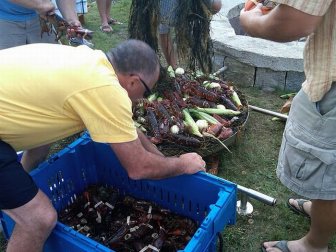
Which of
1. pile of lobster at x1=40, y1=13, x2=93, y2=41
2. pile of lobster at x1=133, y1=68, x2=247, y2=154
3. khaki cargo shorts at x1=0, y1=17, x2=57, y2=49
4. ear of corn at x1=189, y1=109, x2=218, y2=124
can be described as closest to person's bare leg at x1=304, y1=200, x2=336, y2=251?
pile of lobster at x1=133, y1=68, x2=247, y2=154

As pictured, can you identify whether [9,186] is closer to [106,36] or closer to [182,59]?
[182,59]

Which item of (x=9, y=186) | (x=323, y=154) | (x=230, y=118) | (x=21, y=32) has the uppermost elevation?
(x=21, y=32)

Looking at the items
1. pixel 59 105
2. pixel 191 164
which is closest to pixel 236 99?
pixel 191 164

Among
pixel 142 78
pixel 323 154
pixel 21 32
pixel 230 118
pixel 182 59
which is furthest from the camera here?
A: pixel 182 59

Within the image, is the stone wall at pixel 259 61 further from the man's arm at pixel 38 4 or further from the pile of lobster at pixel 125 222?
the pile of lobster at pixel 125 222

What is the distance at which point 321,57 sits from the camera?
6.11ft

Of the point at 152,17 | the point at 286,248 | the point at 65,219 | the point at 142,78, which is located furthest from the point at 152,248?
the point at 152,17

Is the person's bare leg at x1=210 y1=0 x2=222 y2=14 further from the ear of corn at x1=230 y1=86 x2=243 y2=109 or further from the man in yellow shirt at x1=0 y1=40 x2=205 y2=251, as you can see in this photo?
the man in yellow shirt at x1=0 y1=40 x2=205 y2=251

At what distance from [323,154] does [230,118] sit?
1903 mm

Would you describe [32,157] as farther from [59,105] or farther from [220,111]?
[220,111]

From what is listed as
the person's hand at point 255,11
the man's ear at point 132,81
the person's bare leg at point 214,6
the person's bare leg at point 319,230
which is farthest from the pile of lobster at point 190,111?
the person's hand at point 255,11

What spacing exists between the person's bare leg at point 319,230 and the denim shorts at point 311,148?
163mm

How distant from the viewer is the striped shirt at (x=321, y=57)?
5.82 ft

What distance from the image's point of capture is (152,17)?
147 inches
